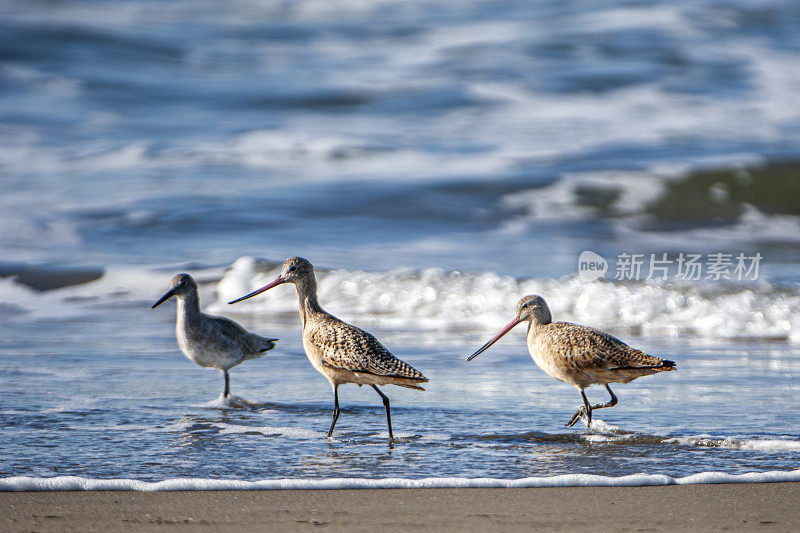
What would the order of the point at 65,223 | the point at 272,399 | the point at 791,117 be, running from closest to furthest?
the point at 272,399 < the point at 65,223 < the point at 791,117

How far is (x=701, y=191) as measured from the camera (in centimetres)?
1355

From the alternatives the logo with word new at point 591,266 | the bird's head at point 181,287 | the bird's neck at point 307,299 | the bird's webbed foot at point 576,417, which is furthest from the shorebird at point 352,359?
the logo with word new at point 591,266

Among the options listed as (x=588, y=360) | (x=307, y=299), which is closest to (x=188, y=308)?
(x=307, y=299)

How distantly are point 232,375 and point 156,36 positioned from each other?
16.0 m

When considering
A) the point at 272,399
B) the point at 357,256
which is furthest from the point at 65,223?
the point at 272,399

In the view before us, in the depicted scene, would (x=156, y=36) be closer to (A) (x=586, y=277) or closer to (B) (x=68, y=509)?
(A) (x=586, y=277)

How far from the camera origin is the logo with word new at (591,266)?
973 cm

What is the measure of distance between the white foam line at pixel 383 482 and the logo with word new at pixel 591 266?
18.3 feet

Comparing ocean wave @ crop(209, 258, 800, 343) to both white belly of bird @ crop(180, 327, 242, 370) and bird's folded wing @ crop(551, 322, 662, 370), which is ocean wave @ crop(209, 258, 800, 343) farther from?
bird's folded wing @ crop(551, 322, 662, 370)

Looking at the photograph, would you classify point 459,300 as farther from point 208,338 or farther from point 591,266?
point 208,338

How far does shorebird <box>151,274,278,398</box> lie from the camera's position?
20.2 feet

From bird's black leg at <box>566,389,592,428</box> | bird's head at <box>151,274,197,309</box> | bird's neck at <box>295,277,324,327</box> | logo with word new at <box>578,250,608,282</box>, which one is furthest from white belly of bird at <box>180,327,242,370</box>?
logo with word new at <box>578,250,608,282</box>

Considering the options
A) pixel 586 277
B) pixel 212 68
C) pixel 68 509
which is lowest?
pixel 68 509

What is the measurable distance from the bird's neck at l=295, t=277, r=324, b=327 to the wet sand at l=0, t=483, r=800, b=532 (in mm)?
2029
